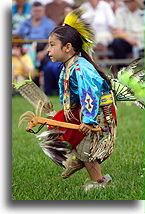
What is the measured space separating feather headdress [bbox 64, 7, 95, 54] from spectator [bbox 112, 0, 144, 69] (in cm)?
746

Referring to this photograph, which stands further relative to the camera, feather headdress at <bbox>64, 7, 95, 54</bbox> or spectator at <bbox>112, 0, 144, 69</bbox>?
spectator at <bbox>112, 0, 144, 69</bbox>

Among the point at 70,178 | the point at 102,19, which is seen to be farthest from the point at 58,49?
the point at 102,19

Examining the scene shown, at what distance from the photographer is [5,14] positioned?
3627mm

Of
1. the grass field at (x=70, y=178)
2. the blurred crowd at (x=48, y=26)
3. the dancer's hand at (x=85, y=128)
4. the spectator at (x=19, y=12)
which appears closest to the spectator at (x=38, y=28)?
the blurred crowd at (x=48, y=26)

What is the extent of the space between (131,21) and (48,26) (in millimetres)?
2069

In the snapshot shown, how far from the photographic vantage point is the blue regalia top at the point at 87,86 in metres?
3.04

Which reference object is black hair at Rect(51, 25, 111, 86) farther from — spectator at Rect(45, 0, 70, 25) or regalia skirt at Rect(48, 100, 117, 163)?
spectator at Rect(45, 0, 70, 25)

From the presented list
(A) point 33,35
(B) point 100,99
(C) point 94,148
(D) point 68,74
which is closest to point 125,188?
(C) point 94,148

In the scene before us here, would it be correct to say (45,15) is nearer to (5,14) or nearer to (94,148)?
(5,14)

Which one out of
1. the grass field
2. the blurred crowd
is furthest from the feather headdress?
the blurred crowd

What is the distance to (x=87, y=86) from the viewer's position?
3.05 m

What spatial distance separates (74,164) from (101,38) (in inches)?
323

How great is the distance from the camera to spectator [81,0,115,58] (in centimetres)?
1032

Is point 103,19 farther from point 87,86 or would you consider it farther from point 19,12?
point 87,86
